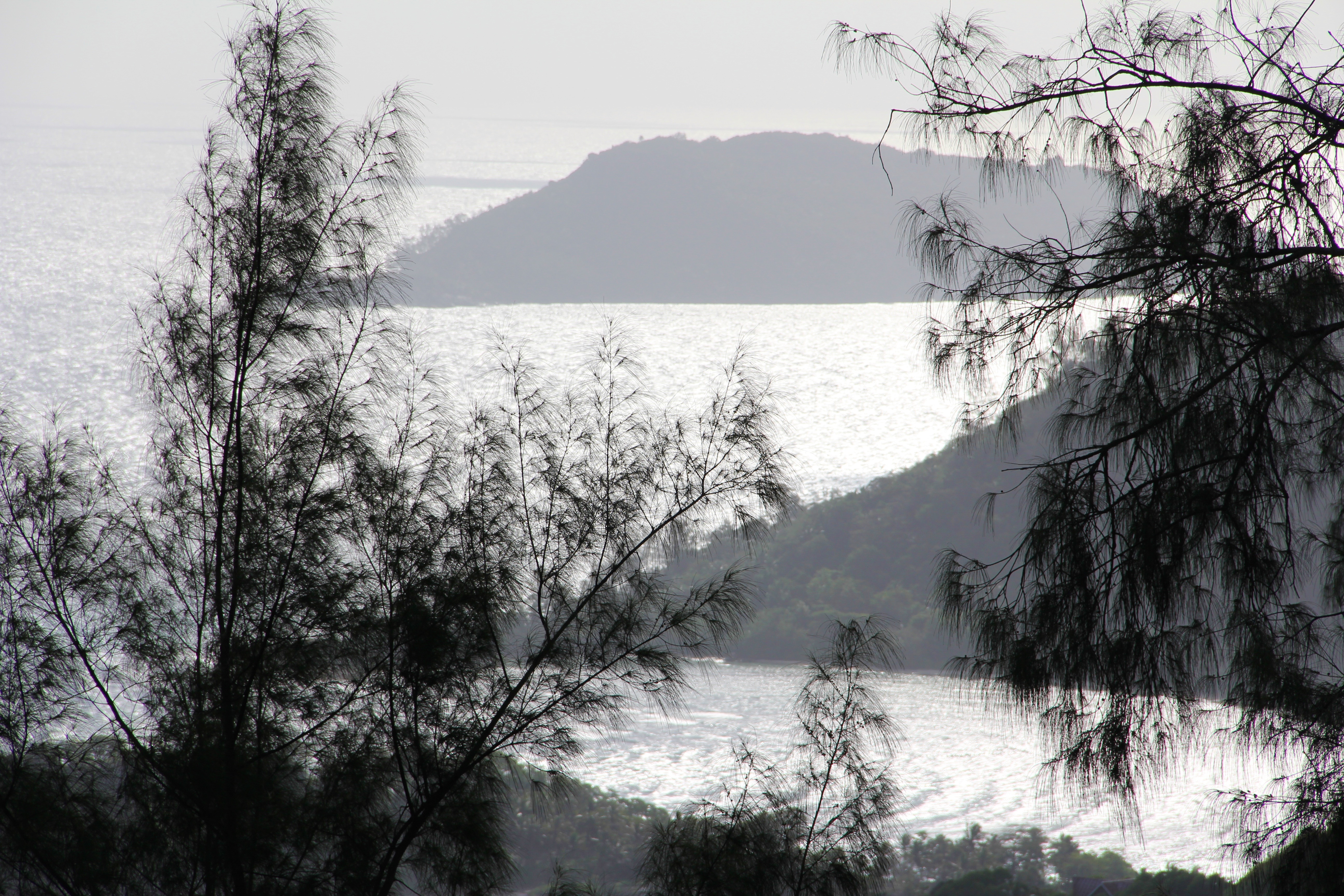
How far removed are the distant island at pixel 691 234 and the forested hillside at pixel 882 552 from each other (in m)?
14.7

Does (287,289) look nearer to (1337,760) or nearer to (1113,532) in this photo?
(1113,532)

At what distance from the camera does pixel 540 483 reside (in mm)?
5395

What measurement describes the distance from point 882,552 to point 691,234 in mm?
23274

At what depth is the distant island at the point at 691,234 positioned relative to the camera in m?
37.8

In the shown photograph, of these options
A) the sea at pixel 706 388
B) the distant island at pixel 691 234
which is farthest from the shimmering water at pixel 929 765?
the distant island at pixel 691 234

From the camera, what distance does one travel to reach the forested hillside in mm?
20844

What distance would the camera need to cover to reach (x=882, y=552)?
22.6 metres

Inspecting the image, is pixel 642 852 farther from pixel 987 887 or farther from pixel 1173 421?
pixel 1173 421

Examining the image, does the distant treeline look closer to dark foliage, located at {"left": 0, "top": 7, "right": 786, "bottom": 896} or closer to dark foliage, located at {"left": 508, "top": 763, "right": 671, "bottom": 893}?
dark foliage, located at {"left": 508, "top": 763, "right": 671, "bottom": 893}

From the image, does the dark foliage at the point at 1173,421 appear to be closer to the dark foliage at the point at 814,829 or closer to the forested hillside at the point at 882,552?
the dark foliage at the point at 814,829

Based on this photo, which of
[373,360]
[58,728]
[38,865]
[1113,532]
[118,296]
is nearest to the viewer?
[1113,532]

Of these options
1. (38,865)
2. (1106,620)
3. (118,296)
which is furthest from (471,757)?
(118,296)

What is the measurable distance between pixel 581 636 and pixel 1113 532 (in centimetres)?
350

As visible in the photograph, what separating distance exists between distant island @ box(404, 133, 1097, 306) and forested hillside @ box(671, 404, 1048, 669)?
1470cm
